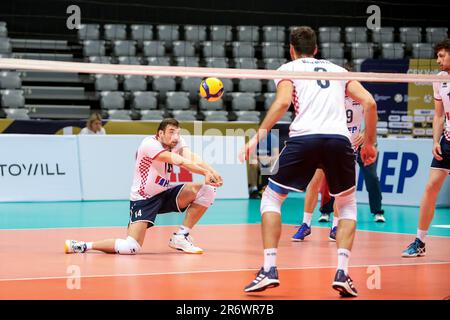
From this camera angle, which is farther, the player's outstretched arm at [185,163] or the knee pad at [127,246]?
the knee pad at [127,246]

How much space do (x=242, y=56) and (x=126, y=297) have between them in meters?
15.7

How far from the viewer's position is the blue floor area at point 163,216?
11500 mm

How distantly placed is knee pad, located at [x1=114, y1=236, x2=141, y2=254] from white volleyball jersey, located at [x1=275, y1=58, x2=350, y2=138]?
8.55ft

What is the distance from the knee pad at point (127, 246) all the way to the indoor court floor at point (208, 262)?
99 millimetres

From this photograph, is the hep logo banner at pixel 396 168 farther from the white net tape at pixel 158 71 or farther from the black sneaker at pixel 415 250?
the white net tape at pixel 158 71

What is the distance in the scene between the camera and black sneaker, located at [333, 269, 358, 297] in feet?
20.4

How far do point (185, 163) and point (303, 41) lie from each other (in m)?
2.09

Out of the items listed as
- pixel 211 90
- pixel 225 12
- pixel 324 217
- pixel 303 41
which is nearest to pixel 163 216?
pixel 324 217

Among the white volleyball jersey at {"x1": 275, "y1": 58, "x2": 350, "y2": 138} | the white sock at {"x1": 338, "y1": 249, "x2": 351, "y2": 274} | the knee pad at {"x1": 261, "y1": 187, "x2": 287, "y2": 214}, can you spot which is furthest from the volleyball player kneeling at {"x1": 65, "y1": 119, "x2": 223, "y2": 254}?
the white sock at {"x1": 338, "y1": 249, "x2": 351, "y2": 274}

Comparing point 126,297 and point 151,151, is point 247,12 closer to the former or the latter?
point 151,151

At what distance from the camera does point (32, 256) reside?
846cm

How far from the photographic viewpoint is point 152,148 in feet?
28.0

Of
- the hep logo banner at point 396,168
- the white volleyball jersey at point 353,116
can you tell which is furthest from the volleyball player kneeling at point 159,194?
the hep logo banner at point 396,168

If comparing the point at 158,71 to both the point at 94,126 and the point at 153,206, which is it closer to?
the point at 153,206
